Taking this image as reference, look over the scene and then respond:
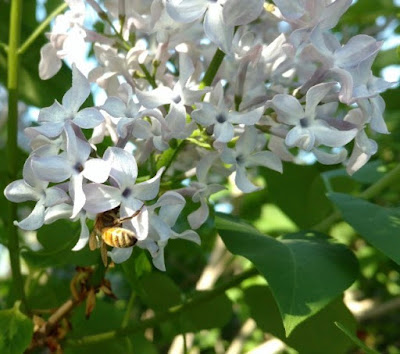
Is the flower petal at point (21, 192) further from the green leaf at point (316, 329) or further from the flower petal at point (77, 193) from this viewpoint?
the green leaf at point (316, 329)

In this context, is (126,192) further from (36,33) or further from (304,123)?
(36,33)

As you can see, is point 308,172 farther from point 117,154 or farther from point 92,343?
point 117,154

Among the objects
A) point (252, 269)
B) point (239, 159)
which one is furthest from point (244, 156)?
point (252, 269)

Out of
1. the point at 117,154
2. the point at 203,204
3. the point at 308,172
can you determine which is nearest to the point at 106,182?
the point at 117,154

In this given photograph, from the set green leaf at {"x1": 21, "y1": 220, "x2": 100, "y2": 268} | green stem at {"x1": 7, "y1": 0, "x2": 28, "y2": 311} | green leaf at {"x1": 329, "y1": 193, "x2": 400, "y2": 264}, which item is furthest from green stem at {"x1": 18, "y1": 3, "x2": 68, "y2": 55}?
green leaf at {"x1": 329, "y1": 193, "x2": 400, "y2": 264}

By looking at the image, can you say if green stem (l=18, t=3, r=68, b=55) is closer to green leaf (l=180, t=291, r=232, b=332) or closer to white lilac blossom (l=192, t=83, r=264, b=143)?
white lilac blossom (l=192, t=83, r=264, b=143)
